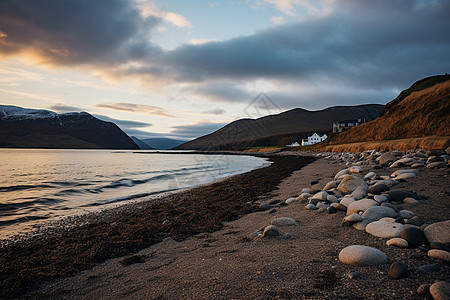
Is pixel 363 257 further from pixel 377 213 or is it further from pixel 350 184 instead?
pixel 350 184

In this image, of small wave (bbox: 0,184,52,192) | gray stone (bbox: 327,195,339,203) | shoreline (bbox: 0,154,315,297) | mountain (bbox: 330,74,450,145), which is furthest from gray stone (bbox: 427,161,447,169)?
small wave (bbox: 0,184,52,192)

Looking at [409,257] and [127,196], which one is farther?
[127,196]

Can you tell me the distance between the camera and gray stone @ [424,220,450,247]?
2789 millimetres

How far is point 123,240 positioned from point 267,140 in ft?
457

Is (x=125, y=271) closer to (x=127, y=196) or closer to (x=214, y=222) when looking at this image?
(x=214, y=222)

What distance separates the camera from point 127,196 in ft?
39.6

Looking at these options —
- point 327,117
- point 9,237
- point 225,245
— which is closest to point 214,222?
point 225,245

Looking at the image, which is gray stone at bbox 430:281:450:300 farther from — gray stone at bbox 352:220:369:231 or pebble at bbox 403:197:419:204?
pebble at bbox 403:197:419:204

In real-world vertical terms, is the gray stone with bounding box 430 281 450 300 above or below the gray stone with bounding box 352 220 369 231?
above

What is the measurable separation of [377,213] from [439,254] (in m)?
1.48

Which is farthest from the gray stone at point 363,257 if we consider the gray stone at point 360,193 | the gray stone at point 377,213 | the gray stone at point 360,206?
the gray stone at point 360,193

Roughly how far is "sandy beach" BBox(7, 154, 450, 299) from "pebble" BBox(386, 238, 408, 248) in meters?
0.09

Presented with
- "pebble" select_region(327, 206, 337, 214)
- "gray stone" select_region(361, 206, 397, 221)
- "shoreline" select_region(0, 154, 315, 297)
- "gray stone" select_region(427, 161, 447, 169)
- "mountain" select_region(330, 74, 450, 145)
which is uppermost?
"mountain" select_region(330, 74, 450, 145)

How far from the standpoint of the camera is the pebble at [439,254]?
250cm
